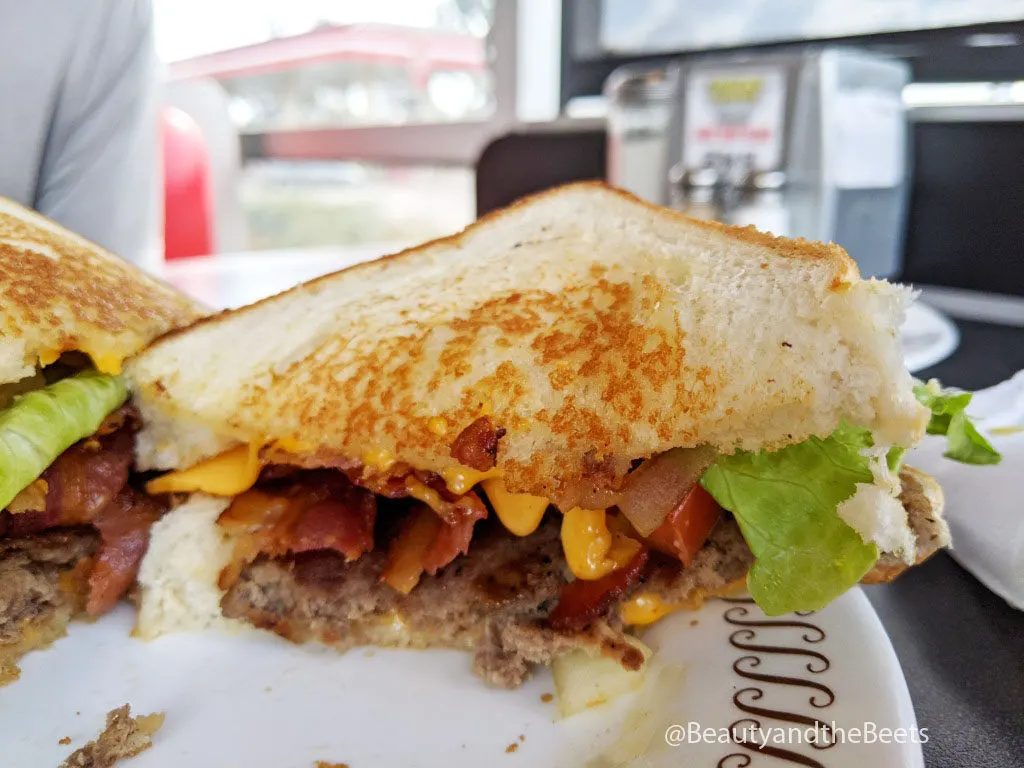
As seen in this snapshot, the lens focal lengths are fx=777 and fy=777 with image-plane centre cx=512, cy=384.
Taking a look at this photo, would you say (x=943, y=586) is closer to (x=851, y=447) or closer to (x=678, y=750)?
(x=851, y=447)

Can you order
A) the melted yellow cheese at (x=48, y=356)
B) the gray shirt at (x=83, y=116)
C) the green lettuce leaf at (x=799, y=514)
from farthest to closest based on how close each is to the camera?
1. the gray shirt at (x=83, y=116)
2. the melted yellow cheese at (x=48, y=356)
3. the green lettuce leaf at (x=799, y=514)

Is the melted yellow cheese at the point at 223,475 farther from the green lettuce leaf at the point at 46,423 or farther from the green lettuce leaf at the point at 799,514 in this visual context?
the green lettuce leaf at the point at 799,514

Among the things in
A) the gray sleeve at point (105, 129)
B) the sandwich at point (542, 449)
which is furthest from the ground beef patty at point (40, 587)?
the gray sleeve at point (105, 129)

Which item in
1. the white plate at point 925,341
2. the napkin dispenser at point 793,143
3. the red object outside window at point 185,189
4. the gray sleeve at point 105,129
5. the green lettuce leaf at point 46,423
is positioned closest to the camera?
the green lettuce leaf at point 46,423

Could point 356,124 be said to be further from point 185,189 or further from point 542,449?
point 542,449

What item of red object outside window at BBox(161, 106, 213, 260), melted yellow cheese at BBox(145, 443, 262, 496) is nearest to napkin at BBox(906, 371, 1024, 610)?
melted yellow cheese at BBox(145, 443, 262, 496)

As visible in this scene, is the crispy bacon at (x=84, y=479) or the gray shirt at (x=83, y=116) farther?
the gray shirt at (x=83, y=116)

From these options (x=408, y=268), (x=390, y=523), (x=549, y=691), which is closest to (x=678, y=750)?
(x=549, y=691)

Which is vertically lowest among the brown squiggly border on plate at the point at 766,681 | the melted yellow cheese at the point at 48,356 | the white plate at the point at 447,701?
the white plate at the point at 447,701
